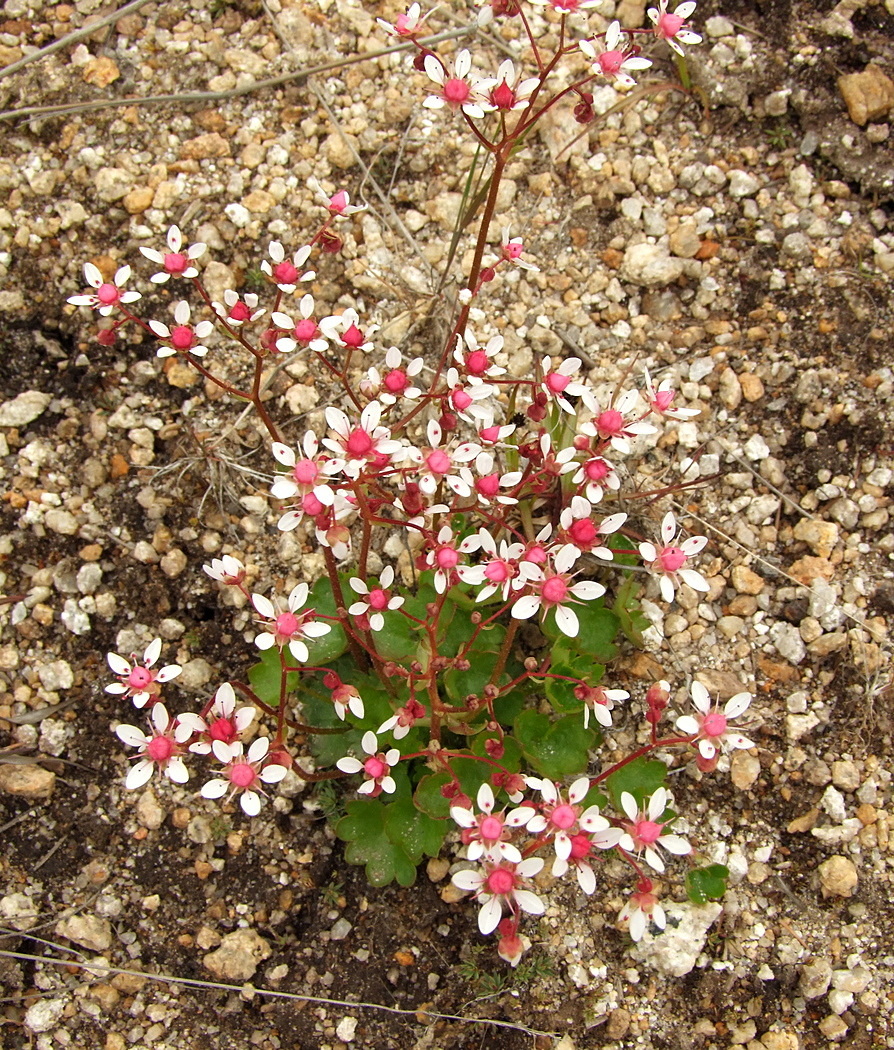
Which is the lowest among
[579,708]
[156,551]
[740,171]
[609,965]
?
[609,965]

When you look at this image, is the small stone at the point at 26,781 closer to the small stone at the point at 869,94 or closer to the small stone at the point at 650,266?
the small stone at the point at 650,266

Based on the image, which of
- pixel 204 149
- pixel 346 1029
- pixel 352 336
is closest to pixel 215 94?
pixel 204 149

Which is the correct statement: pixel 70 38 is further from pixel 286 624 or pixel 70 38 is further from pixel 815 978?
pixel 815 978

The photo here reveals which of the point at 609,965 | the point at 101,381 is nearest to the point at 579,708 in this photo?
the point at 609,965

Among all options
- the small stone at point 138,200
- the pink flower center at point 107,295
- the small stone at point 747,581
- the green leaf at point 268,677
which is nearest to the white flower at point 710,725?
the small stone at point 747,581

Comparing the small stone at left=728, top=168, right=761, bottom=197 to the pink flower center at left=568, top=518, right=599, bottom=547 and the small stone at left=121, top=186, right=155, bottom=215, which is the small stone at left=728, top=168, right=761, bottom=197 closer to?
the pink flower center at left=568, top=518, right=599, bottom=547

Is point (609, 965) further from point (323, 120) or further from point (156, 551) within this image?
point (323, 120)
